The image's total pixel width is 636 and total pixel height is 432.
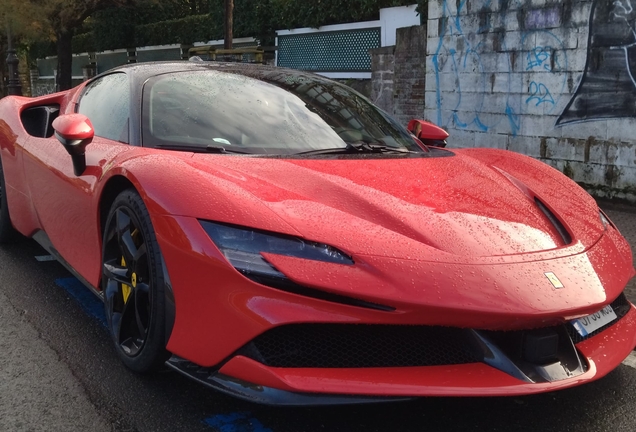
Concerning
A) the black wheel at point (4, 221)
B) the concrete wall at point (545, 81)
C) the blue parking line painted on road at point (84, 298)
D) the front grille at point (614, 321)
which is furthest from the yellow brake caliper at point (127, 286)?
the concrete wall at point (545, 81)

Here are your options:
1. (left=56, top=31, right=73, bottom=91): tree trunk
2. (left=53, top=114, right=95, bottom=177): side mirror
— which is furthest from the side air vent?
(left=56, top=31, right=73, bottom=91): tree trunk

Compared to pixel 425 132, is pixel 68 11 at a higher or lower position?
higher

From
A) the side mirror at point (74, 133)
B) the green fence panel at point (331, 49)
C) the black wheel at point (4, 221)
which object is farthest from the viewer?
the green fence panel at point (331, 49)

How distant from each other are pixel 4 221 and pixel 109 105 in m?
1.72

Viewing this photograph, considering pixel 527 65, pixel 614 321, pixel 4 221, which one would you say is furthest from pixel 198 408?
pixel 527 65

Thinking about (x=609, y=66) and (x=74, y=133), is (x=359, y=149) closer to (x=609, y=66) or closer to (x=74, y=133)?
(x=74, y=133)

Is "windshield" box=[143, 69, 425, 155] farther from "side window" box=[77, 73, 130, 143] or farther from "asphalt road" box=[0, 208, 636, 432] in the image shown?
"asphalt road" box=[0, 208, 636, 432]

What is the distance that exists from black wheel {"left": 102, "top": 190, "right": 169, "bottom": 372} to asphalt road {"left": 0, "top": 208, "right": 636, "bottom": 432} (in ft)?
0.48

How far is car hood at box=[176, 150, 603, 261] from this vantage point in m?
2.24

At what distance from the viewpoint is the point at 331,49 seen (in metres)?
12.1

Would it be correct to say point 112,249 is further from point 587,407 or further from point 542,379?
point 587,407

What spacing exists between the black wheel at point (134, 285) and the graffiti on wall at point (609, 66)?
17.5 ft

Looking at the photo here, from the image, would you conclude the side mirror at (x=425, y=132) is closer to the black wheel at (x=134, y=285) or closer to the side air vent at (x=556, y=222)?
the side air vent at (x=556, y=222)

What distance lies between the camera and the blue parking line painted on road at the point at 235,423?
235cm
